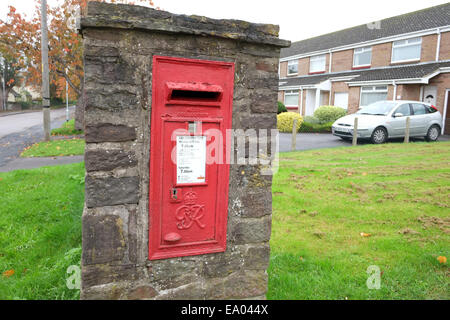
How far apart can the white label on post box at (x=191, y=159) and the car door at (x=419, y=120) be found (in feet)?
41.2

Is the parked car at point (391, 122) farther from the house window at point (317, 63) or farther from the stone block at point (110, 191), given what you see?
the house window at point (317, 63)

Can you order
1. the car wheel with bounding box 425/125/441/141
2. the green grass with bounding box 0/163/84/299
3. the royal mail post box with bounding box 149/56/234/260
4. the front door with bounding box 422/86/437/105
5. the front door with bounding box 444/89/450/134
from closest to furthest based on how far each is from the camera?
1. the royal mail post box with bounding box 149/56/234/260
2. the green grass with bounding box 0/163/84/299
3. the car wheel with bounding box 425/125/441/141
4. the front door with bounding box 444/89/450/134
5. the front door with bounding box 422/86/437/105

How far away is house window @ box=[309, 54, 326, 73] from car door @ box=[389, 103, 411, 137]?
50.2 ft

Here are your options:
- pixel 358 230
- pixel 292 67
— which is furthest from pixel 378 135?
pixel 292 67

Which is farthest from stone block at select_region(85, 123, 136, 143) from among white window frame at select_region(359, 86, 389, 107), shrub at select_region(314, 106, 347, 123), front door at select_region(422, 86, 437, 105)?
white window frame at select_region(359, 86, 389, 107)

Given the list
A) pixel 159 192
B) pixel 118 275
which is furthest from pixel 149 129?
pixel 118 275

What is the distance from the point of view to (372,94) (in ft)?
69.1

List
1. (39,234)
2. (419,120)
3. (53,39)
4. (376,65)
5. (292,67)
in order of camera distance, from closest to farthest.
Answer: (39,234), (419,120), (53,39), (376,65), (292,67)

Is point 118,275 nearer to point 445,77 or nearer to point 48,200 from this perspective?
point 48,200

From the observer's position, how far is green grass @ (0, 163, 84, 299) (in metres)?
2.92

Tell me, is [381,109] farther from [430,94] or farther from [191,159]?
[191,159]

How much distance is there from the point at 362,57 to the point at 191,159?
24.5m

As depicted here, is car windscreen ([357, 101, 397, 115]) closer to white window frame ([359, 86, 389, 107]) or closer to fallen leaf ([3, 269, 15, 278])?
white window frame ([359, 86, 389, 107])

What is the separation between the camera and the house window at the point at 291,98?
1087 inches
